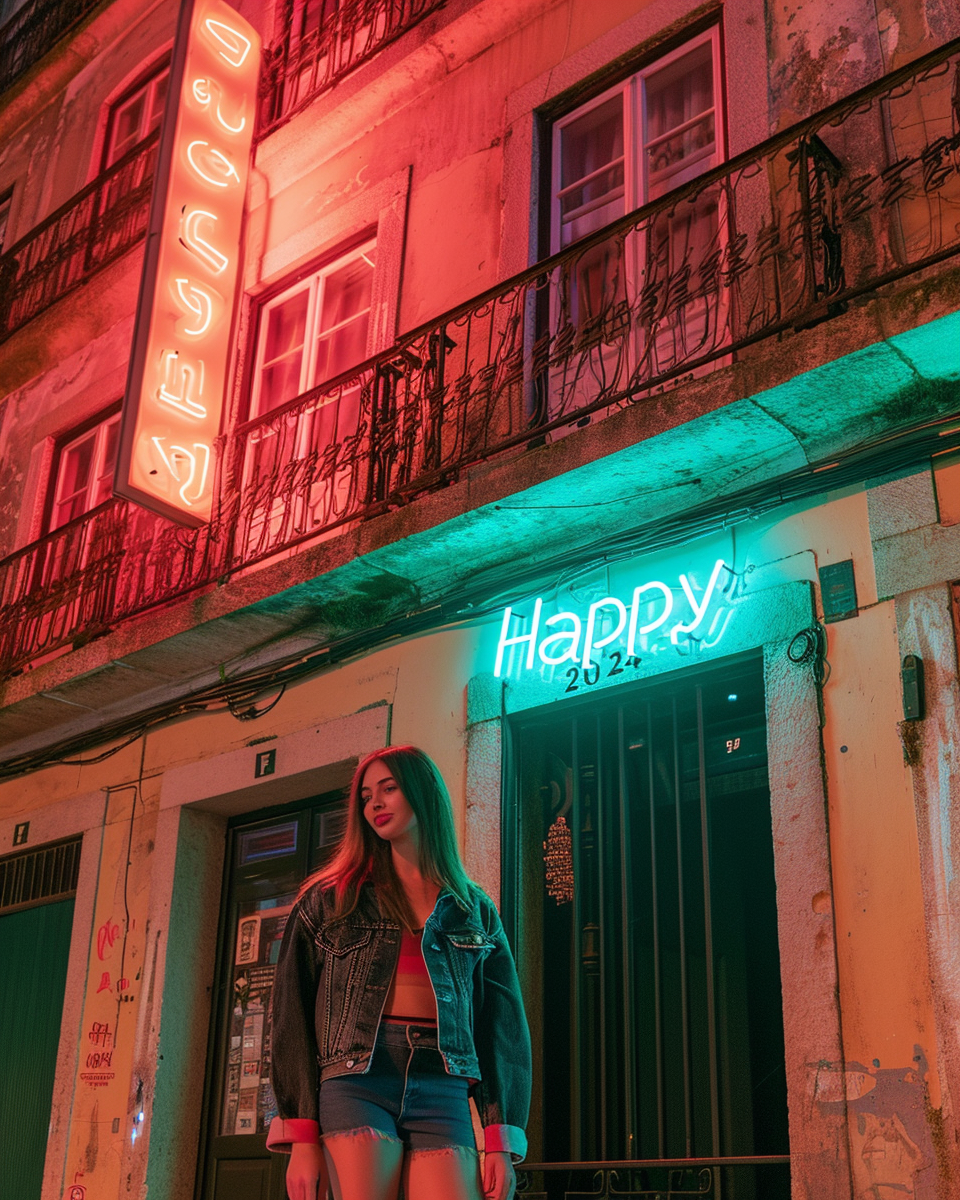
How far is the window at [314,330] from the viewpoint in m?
8.30

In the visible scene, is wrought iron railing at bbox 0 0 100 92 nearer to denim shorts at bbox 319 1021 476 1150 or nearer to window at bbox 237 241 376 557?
window at bbox 237 241 376 557

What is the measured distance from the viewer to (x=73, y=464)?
10.1 metres

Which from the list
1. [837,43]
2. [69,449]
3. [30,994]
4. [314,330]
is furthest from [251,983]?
[837,43]

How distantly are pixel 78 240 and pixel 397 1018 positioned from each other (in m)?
8.73

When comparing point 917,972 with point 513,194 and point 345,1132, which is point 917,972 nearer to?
point 345,1132

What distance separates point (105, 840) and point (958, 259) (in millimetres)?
6269

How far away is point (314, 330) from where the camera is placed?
27.9 feet

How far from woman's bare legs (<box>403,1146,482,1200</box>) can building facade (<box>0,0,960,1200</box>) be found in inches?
74.0

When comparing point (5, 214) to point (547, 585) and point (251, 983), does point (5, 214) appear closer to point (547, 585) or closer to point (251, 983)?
point (251, 983)

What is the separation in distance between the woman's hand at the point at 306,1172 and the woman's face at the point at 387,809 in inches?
35.5

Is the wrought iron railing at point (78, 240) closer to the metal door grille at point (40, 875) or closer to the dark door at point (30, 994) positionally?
the metal door grille at point (40, 875)

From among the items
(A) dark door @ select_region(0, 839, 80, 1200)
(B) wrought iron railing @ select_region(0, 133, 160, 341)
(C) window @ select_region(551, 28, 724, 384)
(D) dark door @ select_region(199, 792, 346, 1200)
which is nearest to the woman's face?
(C) window @ select_region(551, 28, 724, 384)

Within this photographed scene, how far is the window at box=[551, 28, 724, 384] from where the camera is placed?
6.48m

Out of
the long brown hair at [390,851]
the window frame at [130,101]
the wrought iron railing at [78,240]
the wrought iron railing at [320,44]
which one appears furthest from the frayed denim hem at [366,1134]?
the window frame at [130,101]
